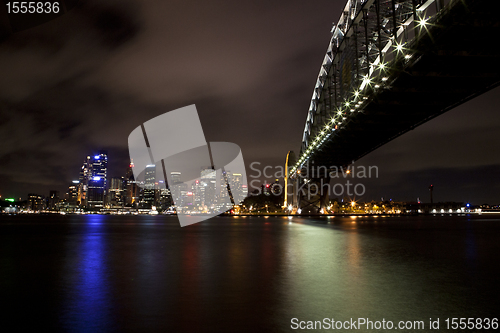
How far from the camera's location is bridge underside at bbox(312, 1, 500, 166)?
61.7ft

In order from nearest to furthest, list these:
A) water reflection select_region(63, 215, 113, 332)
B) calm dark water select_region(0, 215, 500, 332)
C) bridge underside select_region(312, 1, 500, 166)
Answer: water reflection select_region(63, 215, 113, 332)
calm dark water select_region(0, 215, 500, 332)
bridge underside select_region(312, 1, 500, 166)

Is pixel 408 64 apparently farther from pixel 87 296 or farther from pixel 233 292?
pixel 87 296

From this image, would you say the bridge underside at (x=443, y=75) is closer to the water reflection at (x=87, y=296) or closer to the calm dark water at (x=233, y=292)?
the calm dark water at (x=233, y=292)

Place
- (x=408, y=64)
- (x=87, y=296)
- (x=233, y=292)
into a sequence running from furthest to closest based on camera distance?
1. (x=408, y=64)
2. (x=233, y=292)
3. (x=87, y=296)

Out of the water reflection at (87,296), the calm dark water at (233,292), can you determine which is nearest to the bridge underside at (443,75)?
the calm dark water at (233,292)

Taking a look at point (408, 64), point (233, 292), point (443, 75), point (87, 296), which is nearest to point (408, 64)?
point (408, 64)

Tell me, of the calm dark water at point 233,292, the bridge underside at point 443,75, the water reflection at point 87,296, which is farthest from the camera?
the bridge underside at point 443,75

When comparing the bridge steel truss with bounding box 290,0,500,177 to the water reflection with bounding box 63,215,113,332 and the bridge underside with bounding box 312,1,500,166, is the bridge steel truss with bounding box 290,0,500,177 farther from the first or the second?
the water reflection with bounding box 63,215,113,332

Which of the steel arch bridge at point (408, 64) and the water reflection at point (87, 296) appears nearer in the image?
the water reflection at point (87, 296)

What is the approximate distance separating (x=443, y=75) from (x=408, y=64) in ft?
11.1

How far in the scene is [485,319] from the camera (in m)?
6.61

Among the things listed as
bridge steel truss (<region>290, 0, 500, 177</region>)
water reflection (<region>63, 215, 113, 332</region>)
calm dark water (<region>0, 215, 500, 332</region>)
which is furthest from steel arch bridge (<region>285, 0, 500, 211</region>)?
water reflection (<region>63, 215, 113, 332</region>)

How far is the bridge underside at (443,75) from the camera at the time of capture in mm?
18820

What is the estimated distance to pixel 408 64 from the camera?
2377 centimetres
